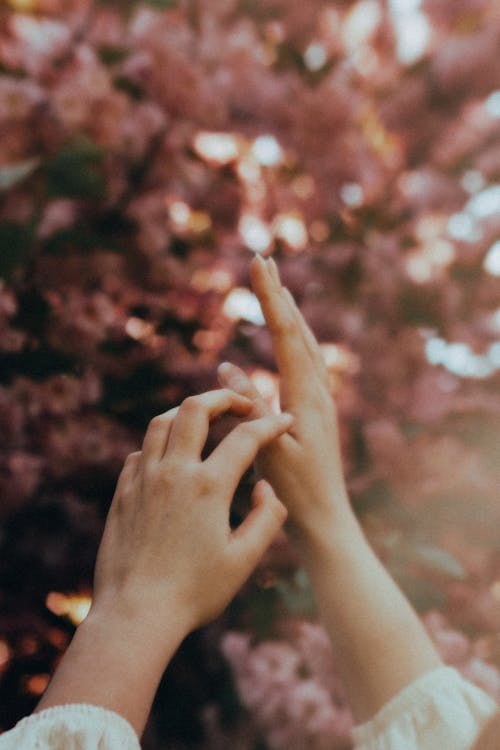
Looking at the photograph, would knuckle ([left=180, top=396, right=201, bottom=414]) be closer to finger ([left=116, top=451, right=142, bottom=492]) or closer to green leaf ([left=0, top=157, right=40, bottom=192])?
finger ([left=116, top=451, right=142, bottom=492])

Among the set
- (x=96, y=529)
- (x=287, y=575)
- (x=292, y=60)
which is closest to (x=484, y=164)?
(x=292, y=60)

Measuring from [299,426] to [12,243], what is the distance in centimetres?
40

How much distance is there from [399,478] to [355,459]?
0.07m

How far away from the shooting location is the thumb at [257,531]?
1.49ft

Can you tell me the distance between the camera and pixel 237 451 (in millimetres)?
484

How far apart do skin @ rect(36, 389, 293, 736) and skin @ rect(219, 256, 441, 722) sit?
0.35 ft

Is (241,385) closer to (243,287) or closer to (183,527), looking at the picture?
(183,527)

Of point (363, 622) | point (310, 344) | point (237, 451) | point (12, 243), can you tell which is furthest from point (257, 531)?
point (12, 243)

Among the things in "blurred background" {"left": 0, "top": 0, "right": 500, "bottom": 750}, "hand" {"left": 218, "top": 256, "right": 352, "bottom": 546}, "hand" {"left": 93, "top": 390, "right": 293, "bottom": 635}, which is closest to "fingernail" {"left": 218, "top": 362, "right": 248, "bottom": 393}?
"hand" {"left": 218, "top": 256, "right": 352, "bottom": 546}

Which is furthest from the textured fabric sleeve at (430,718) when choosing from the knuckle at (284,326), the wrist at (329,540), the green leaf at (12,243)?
the green leaf at (12,243)

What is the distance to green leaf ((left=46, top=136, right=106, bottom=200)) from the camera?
76 cm

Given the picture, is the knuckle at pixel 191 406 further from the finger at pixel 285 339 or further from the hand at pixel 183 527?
the finger at pixel 285 339

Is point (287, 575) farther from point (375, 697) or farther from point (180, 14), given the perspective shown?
point (180, 14)

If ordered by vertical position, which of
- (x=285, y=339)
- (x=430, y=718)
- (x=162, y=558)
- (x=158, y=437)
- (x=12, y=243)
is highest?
(x=12, y=243)
